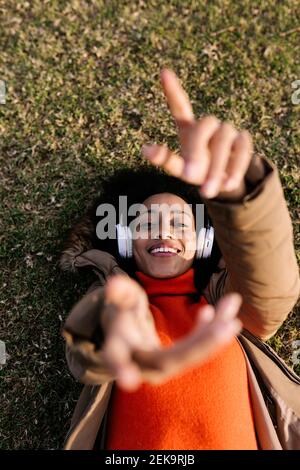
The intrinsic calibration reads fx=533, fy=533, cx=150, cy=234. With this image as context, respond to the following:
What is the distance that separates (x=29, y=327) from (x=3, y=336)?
0.64 feet

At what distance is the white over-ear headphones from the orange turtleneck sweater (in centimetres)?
53

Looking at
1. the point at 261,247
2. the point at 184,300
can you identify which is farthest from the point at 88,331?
the point at 184,300

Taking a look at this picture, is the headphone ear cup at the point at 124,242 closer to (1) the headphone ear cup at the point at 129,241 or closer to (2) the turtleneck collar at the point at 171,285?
(1) the headphone ear cup at the point at 129,241

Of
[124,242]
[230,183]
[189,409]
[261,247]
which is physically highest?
[230,183]

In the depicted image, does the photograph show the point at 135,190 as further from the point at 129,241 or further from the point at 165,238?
the point at 165,238

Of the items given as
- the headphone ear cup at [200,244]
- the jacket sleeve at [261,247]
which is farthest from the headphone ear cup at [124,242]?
the jacket sleeve at [261,247]

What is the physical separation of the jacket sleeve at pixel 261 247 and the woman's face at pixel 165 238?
0.50 metres

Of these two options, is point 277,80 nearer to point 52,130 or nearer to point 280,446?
point 52,130

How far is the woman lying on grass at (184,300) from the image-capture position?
5.52ft

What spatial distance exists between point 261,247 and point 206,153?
1.81 ft

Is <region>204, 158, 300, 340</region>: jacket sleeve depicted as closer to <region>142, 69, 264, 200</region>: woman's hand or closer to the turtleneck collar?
<region>142, 69, 264, 200</region>: woman's hand

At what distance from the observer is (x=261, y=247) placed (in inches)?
90.4

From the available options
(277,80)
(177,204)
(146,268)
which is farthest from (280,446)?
(277,80)
